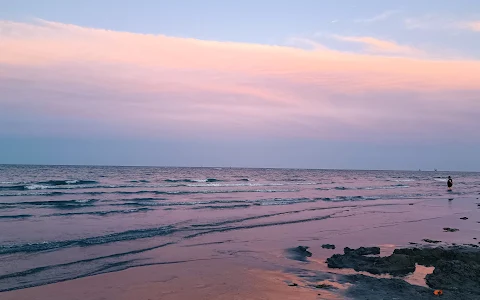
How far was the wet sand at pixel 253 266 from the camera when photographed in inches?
378

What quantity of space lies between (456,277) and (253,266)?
214 inches

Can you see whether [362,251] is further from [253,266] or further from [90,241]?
[90,241]

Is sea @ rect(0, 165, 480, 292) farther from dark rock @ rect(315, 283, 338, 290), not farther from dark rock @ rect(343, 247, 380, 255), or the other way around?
dark rock @ rect(343, 247, 380, 255)

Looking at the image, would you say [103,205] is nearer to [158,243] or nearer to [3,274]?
[158,243]

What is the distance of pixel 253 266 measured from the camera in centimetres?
1241

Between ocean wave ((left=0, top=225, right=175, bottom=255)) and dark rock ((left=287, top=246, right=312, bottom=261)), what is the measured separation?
589 centimetres

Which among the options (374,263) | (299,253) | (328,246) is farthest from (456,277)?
(328,246)

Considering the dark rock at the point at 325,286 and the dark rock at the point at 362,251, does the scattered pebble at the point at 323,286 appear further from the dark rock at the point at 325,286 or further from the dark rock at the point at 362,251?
the dark rock at the point at 362,251

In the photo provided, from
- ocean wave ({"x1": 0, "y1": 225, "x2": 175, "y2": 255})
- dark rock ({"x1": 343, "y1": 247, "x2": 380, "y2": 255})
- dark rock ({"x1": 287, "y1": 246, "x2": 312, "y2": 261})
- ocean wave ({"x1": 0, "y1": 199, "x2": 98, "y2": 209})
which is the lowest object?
dark rock ({"x1": 287, "y1": 246, "x2": 312, "y2": 261})

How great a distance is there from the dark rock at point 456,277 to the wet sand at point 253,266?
0.49 metres

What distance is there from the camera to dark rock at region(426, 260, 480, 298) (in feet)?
31.0

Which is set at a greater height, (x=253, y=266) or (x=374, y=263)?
(x=374, y=263)

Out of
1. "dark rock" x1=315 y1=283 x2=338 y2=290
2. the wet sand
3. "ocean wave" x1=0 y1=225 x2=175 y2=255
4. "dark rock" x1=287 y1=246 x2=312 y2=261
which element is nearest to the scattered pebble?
"dark rock" x1=315 y1=283 x2=338 y2=290

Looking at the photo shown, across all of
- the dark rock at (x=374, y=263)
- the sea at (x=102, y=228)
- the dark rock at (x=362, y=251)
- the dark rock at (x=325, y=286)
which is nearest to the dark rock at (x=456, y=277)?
the dark rock at (x=374, y=263)
